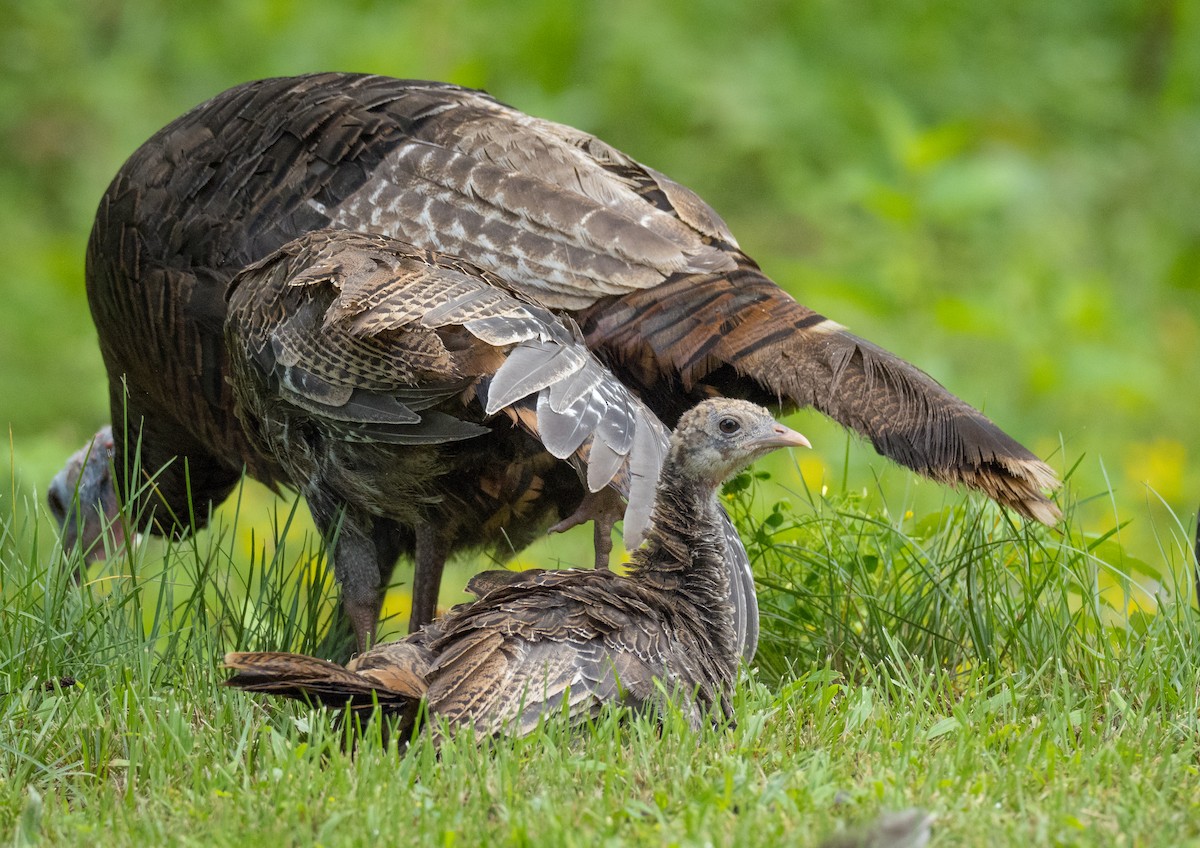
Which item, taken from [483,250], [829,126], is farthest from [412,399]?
[829,126]

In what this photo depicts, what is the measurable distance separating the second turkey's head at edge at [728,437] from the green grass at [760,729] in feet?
1.62

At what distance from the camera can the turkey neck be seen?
136 inches

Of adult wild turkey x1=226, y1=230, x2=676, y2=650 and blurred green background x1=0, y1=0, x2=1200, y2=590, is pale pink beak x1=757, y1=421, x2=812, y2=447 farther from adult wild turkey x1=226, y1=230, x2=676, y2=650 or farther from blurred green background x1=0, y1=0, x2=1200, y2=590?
blurred green background x1=0, y1=0, x2=1200, y2=590

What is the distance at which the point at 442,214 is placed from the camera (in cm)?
400

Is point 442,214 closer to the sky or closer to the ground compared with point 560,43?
closer to the ground

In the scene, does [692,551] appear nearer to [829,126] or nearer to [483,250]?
[483,250]

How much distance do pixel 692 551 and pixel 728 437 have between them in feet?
0.94

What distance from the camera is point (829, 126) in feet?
34.2

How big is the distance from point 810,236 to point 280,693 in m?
7.50

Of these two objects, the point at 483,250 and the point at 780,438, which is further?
the point at 483,250

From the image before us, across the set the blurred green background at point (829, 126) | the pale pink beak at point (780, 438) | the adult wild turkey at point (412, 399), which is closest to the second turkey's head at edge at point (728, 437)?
the pale pink beak at point (780, 438)

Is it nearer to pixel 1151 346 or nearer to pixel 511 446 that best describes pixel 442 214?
pixel 511 446

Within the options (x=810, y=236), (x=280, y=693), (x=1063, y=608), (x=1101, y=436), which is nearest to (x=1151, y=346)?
(x=1101, y=436)

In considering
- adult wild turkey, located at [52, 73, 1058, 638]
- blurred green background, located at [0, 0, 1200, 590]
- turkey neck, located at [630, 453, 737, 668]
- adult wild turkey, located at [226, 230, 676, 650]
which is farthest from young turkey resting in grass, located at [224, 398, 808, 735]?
blurred green background, located at [0, 0, 1200, 590]
